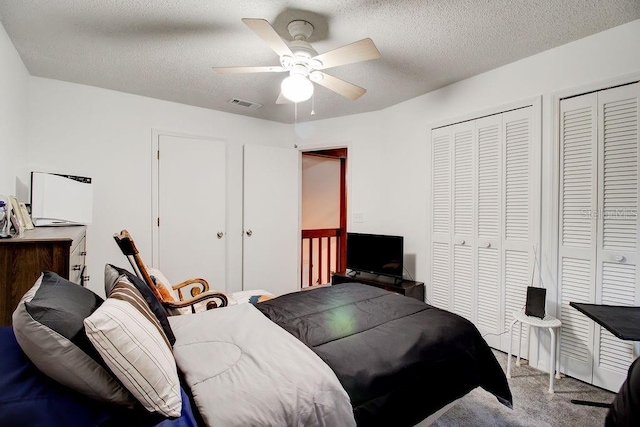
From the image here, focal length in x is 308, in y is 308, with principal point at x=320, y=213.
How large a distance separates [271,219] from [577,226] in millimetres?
3192

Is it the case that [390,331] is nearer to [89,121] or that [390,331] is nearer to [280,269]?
[280,269]

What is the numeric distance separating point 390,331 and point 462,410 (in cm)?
91

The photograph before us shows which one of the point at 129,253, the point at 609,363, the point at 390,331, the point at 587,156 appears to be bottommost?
the point at 609,363

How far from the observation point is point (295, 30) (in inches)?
80.4

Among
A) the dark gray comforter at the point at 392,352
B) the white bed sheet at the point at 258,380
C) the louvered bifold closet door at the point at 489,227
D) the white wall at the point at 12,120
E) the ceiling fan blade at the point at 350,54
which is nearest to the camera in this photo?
the white bed sheet at the point at 258,380

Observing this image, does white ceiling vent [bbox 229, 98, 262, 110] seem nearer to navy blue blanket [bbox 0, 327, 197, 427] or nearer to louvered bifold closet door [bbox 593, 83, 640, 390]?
navy blue blanket [bbox 0, 327, 197, 427]

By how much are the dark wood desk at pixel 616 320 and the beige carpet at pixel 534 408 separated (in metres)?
0.10

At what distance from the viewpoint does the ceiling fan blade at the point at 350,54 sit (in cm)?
178

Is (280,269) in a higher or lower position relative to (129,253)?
lower

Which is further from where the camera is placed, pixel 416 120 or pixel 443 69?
pixel 416 120

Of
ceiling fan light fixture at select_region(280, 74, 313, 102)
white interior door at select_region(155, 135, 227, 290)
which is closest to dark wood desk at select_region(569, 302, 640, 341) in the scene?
ceiling fan light fixture at select_region(280, 74, 313, 102)

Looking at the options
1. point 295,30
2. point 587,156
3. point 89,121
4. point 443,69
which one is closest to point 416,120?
point 443,69

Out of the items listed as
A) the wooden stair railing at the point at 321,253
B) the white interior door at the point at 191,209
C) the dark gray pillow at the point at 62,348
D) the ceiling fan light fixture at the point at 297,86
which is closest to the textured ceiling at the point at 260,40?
the ceiling fan light fixture at the point at 297,86

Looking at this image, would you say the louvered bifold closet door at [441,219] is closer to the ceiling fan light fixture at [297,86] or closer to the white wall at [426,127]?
the white wall at [426,127]
